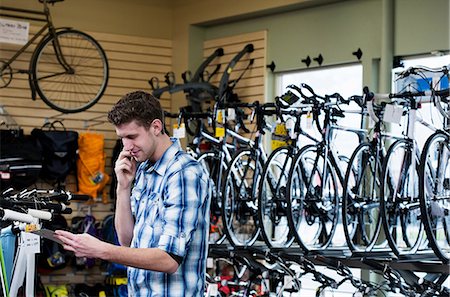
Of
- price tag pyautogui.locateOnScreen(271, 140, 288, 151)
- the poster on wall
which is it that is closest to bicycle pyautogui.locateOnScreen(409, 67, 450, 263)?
price tag pyautogui.locateOnScreen(271, 140, 288, 151)

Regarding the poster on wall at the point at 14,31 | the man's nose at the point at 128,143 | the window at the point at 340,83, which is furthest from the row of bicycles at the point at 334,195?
the man's nose at the point at 128,143

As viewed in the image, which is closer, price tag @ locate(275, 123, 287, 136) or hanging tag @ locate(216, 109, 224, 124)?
price tag @ locate(275, 123, 287, 136)

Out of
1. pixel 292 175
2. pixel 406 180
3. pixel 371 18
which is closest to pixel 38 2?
pixel 371 18

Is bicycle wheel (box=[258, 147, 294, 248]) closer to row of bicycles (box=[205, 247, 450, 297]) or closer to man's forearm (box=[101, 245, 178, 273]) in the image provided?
row of bicycles (box=[205, 247, 450, 297])

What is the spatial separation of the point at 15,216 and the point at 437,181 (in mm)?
3276

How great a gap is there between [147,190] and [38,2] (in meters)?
6.51

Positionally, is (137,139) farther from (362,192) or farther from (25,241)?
(362,192)

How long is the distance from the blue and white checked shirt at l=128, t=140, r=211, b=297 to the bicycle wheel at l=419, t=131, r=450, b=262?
2.94 m

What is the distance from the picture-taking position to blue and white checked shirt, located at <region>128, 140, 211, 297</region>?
3.24 metres

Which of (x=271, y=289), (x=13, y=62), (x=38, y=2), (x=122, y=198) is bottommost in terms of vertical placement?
(x=271, y=289)

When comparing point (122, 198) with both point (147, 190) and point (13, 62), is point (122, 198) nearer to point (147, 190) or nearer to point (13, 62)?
point (147, 190)

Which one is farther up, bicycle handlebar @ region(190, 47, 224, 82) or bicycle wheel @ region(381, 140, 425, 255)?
bicycle handlebar @ region(190, 47, 224, 82)

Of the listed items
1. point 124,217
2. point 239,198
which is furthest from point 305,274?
point 124,217

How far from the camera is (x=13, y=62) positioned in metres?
9.30
